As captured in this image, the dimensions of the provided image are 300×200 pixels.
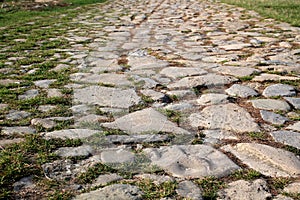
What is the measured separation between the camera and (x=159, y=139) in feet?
7.66

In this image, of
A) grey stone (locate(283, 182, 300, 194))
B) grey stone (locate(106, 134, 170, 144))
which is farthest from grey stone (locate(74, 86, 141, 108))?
grey stone (locate(283, 182, 300, 194))

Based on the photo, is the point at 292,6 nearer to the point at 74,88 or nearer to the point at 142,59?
the point at 142,59

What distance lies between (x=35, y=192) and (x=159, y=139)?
2.86 ft

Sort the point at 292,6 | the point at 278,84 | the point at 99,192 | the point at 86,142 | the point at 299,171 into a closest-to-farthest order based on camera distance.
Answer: the point at 99,192, the point at 299,171, the point at 86,142, the point at 278,84, the point at 292,6

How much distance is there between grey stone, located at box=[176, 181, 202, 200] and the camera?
5.69 ft

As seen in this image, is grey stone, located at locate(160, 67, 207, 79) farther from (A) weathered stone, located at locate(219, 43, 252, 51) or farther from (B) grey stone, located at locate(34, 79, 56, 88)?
(A) weathered stone, located at locate(219, 43, 252, 51)

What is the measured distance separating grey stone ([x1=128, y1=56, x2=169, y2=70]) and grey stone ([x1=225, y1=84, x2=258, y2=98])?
43.3 inches

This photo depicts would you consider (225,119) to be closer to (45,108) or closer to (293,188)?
(293,188)

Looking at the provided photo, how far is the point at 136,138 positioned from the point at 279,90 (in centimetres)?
151

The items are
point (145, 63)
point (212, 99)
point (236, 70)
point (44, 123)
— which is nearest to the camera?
point (44, 123)

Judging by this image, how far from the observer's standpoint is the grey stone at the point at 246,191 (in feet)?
5.65

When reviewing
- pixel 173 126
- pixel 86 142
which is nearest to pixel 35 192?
pixel 86 142

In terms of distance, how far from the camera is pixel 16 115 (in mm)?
2725

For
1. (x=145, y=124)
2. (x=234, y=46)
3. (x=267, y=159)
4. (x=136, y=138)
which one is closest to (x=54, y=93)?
(x=145, y=124)
